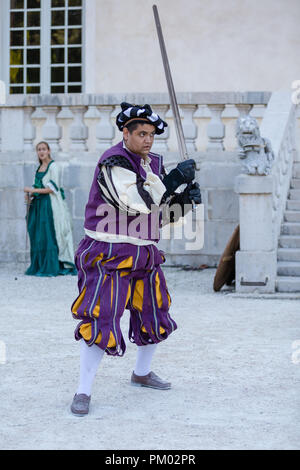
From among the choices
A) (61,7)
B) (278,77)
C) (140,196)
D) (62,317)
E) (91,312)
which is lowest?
(62,317)

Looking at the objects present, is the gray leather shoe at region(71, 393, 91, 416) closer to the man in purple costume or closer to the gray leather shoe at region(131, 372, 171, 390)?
the man in purple costume

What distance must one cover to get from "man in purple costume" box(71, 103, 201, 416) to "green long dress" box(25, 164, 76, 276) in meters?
5.71

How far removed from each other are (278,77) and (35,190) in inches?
173

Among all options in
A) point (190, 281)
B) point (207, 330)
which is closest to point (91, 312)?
point (207, 330)

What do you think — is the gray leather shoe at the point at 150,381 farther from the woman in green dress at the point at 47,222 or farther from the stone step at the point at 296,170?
the stone step at the point at 296,170

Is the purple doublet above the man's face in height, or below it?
below

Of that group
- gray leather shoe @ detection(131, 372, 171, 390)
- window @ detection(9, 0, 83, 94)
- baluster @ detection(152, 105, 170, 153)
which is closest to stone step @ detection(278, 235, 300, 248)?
baluster @ detection(152, 105, 170, 153)

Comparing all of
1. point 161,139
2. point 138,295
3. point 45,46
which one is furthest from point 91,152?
point 138,295

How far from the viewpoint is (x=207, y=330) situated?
704cm

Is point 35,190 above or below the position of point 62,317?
above

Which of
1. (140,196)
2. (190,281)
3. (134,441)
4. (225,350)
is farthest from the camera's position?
(190,281)

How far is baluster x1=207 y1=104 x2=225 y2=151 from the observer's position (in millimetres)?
10391

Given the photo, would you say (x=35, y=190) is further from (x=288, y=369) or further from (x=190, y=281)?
(x=288, y=369)

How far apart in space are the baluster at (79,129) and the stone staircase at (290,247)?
252cm
